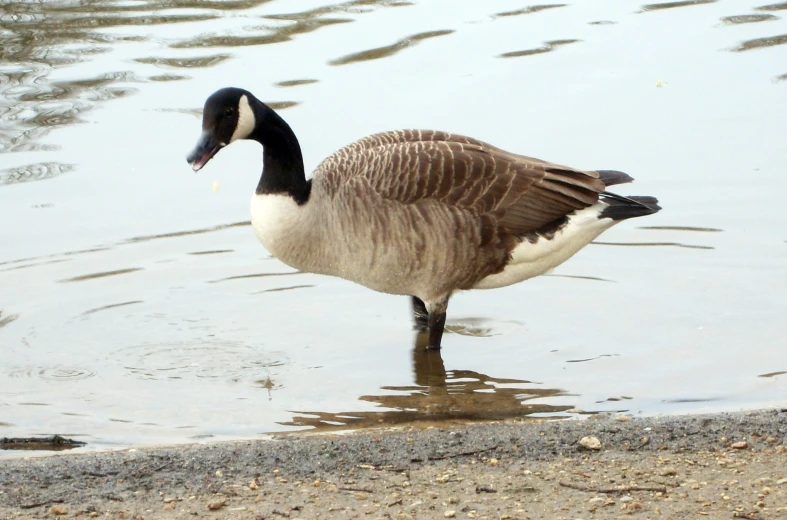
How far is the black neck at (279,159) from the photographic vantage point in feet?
24.4

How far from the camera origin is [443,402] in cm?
671

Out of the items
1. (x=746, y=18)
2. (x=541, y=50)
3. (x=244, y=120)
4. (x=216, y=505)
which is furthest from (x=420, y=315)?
(x=746, y=18)

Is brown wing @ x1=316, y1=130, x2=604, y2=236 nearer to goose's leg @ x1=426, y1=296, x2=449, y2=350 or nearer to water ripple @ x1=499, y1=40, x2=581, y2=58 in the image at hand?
goose's leg @ x1=426, y1=296, x2=449, y2=350

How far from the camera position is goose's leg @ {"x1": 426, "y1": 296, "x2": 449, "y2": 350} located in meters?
7.44

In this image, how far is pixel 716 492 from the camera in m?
4.70

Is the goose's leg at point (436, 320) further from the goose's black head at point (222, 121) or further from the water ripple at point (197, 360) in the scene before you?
the goose's black head at point (222, 121)

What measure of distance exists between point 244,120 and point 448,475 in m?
3.21

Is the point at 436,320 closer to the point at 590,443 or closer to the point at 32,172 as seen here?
the point at 590,443

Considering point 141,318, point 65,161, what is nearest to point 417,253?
point 141,318

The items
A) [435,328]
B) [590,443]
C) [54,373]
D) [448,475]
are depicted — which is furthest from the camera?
[435,328]

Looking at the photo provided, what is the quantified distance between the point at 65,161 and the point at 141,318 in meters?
3.02

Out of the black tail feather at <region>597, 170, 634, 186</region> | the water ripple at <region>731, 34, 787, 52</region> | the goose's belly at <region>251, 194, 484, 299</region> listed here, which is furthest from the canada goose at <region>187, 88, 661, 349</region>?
the water ripple at <region>731, 34, 787, 52</region>

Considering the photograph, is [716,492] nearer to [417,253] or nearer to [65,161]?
[417,253]

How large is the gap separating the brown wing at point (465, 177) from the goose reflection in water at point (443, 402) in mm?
1033
